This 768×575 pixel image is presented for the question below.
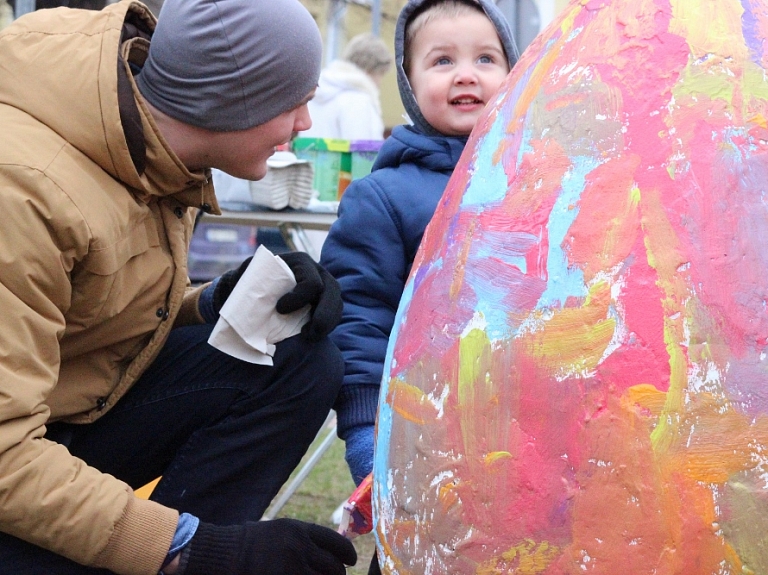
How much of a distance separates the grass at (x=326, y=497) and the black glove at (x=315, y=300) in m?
0.92

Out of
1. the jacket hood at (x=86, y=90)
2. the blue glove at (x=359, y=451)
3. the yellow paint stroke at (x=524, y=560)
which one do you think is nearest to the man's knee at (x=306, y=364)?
the blue glove at (x=359, y=451)

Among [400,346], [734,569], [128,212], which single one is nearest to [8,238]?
[128,212]

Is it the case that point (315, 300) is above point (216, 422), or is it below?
above

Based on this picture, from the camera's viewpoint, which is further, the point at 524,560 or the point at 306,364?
the point at 306,364

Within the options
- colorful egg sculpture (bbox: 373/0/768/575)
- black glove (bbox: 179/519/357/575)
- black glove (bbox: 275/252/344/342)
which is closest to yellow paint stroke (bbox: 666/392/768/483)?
colorful egg sculpture (bbox: 373/0/768/575)

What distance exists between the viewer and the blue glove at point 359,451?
199 centimetres

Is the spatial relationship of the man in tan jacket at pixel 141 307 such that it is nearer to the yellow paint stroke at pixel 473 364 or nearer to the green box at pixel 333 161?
the yellow paint stroke at pixel 473 364

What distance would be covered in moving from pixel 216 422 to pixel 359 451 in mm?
324

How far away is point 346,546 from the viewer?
1.77 metres

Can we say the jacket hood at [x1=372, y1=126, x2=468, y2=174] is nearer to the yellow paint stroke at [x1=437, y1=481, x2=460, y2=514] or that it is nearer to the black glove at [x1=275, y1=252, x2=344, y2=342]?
the black glove at [x1=275, y1=252, x2=344, y2=342]

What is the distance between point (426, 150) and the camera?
2.32m

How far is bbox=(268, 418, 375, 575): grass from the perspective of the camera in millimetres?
2936

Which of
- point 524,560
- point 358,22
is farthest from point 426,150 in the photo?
point 358,22

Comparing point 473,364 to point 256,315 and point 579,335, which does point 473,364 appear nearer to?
point 579,335
